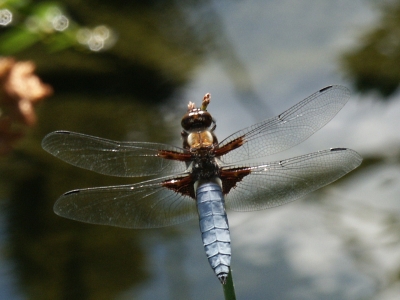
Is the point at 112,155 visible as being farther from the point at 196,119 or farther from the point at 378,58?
the point at 378,58

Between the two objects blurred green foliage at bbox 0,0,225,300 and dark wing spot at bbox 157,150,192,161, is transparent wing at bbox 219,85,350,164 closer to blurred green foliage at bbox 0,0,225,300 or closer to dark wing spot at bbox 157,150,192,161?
dark wing spot at bbox 157,150,192,161

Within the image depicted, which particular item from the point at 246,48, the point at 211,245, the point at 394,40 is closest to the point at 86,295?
the point at 211,245

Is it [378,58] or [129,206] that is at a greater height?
[378,58]

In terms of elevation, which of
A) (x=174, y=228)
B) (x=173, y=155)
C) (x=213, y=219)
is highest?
(x=174, y=228)

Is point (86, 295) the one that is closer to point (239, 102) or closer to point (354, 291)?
point (354, 291)

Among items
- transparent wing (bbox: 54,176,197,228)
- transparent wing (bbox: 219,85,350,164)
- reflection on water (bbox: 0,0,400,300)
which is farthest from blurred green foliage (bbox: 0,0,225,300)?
transparent wing (bbox: 219,85,350,164)

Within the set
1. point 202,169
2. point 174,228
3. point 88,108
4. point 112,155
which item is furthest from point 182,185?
point 88,108
